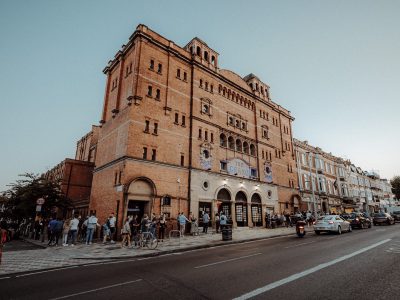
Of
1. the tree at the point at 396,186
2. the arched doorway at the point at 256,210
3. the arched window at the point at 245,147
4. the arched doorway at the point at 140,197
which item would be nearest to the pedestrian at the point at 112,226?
the arched doorway at the point at 140,197

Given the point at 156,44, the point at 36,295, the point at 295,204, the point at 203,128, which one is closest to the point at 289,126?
the point at 295,204

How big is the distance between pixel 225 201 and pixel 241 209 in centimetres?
324

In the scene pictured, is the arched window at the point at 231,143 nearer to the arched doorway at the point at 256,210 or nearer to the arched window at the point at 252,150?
the arched window at the point at 252,150

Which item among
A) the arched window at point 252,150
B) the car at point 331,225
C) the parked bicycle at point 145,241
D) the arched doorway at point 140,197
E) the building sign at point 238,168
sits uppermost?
the arched window at point 252,150

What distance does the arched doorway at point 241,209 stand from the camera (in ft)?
96.3

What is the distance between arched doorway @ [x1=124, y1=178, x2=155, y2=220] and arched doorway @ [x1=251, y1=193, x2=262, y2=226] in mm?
15313

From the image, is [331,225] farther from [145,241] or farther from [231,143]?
[231,143]

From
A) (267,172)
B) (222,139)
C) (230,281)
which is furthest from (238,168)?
(230,281)

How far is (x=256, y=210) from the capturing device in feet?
105

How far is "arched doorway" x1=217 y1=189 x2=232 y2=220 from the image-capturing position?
27656mm

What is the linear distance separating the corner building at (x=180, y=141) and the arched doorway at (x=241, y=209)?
12 cm

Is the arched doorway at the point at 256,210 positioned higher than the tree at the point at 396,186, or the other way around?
the tree at the point at 396,186

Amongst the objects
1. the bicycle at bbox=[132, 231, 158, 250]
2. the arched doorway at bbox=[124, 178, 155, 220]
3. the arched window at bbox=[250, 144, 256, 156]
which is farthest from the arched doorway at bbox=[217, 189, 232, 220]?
the bicycle at bbox=[132, 231, 158, 250]

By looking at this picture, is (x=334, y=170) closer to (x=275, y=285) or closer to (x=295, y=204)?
(x=295, y=204)
